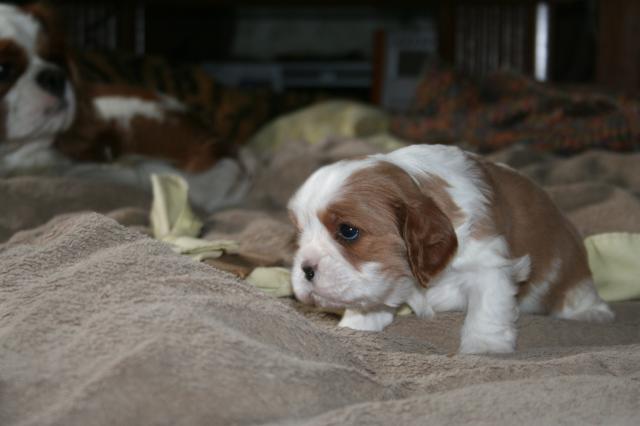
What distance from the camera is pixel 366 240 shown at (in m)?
1.61

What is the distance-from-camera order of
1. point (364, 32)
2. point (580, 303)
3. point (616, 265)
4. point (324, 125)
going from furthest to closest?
point (364, 32) < point (324, 125) < point (616, 265) < point (580, 303)

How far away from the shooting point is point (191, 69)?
489 cm

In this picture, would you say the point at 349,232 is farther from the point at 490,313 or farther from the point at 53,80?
the point at 53,80

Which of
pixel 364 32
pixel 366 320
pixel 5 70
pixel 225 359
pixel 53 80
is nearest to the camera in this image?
pixel 225 359

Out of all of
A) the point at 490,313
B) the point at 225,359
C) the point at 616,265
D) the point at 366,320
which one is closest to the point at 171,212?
the point at 366,320

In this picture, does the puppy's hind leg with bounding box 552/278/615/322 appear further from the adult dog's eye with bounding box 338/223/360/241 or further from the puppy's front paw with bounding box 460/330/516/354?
the adult dog's eye with bounding box 338/223/360/241

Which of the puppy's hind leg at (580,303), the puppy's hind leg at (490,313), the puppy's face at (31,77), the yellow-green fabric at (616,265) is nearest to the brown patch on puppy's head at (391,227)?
the puppy's hind leg at (490,313)

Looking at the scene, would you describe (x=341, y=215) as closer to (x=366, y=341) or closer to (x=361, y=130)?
(x=366, y=341)

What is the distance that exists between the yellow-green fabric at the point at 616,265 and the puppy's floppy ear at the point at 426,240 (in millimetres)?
641

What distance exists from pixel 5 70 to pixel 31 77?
0.10 meters

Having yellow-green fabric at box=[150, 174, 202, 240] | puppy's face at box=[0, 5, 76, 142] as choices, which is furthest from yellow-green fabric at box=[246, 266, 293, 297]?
puppy's face at box=[0, 5, 76, 142]

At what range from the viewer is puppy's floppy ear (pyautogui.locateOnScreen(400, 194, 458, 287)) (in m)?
1.58

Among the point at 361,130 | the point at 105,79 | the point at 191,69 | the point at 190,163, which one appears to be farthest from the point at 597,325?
the point at 191,69

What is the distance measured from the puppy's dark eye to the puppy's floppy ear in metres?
1.57
